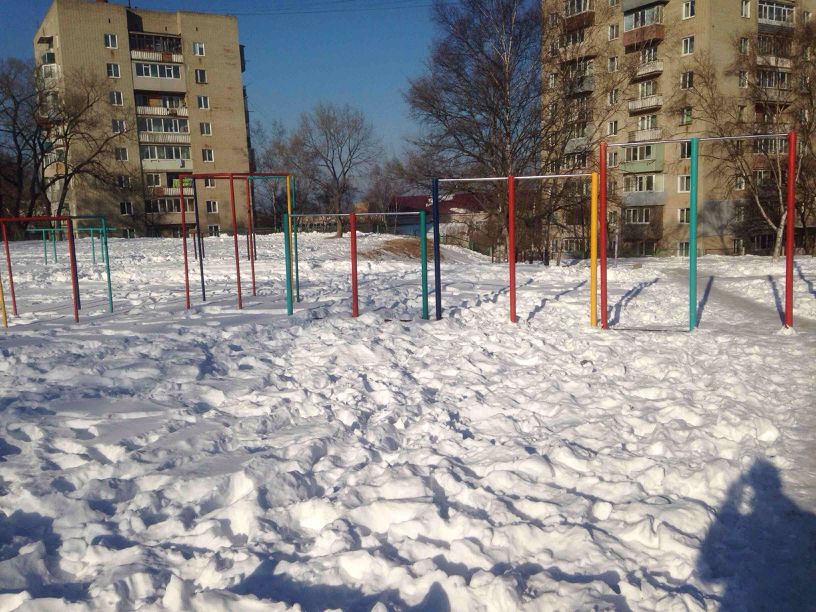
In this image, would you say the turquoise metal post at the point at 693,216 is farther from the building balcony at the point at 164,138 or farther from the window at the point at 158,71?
the window at the point at 158,71

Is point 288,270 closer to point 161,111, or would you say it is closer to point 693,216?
point 693,216

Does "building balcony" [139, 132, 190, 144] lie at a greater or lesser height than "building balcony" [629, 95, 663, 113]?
greater

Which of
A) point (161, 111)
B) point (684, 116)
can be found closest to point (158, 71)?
point (161, 111)

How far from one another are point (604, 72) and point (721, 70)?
21311 mm

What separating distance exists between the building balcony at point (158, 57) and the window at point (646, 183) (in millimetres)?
36133

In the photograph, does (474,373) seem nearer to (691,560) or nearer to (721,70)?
(691,560)

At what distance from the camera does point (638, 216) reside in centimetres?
4234

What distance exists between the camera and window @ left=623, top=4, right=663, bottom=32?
129 feet

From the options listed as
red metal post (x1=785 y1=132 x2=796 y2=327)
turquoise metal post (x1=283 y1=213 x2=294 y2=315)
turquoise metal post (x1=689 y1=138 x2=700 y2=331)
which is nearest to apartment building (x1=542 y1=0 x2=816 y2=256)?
red metal post (x1=785 y1=132 x2=796 y2=327)

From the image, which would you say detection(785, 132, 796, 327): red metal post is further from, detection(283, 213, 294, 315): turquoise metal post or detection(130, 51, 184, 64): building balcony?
detection(130, 51, 184, 64): building balcony

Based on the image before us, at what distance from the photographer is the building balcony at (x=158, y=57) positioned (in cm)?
4894

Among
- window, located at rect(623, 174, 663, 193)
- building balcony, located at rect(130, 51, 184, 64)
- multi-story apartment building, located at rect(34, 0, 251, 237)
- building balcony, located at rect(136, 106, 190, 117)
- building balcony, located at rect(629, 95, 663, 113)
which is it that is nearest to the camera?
building balcony, located at rect(629, 95, 663, 113)

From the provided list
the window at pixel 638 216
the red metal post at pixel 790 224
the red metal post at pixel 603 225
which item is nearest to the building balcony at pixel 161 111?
the window at pixel 638 216

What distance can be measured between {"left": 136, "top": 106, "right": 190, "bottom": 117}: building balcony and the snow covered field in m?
47.4
